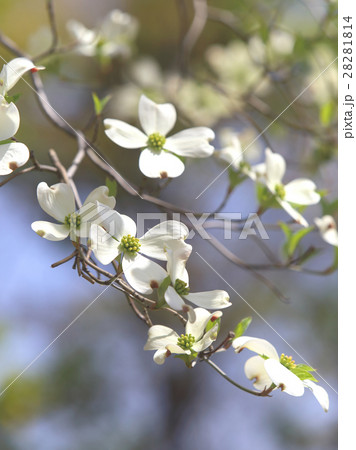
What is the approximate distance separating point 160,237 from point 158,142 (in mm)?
242

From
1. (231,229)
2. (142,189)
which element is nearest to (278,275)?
(231,229)

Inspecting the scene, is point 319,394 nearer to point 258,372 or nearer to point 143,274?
point 258,372

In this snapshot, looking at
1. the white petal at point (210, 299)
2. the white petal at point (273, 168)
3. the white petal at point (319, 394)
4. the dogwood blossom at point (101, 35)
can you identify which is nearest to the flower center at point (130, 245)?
the white petal at point (210, 299)

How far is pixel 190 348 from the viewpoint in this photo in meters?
0.78

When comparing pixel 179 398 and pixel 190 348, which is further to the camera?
pixel 179 398

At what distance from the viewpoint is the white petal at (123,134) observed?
3.08 ft

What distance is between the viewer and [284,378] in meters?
0.77

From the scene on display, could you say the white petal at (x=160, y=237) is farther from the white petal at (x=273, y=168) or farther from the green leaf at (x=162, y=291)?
the white petal at (x=273, y=168)

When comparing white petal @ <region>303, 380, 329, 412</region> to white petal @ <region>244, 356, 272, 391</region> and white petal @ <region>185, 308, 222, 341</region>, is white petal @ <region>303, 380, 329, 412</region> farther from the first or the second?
white petal @ <region>185, 308, 222, 341</region>

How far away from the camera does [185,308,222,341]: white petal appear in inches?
30.8

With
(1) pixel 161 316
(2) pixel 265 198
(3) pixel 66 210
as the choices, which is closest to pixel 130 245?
(3) pixel 66 210

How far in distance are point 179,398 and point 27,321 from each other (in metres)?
1.03

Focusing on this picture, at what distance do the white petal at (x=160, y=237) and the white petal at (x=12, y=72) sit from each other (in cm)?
30

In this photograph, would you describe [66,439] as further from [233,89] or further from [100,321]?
[233,89]
